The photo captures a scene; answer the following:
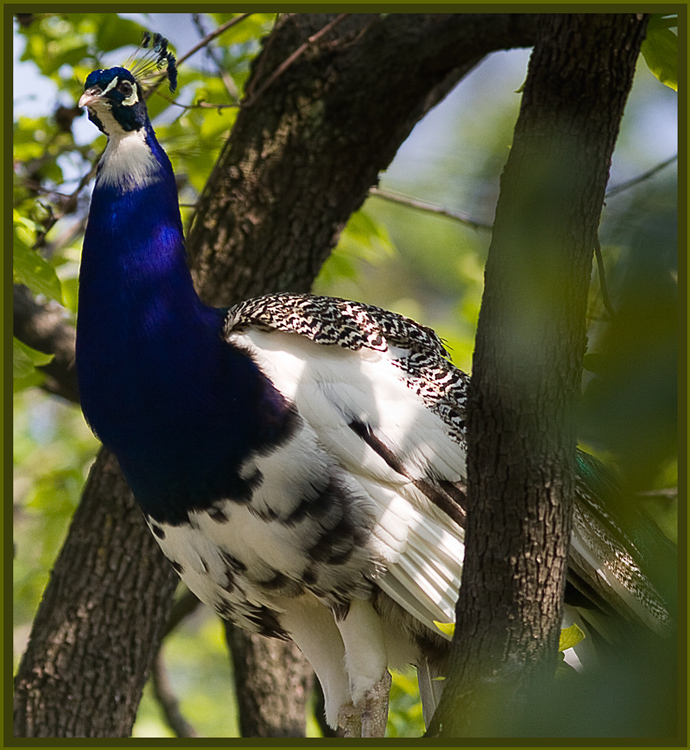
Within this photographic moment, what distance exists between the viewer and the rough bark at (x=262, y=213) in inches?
152

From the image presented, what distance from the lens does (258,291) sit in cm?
411

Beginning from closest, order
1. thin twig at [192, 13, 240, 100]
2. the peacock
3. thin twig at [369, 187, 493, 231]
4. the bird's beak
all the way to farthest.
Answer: the peacock
the bird's beak
thin twig at [192, 13, 240, 100]
thin twig at [369, 187, 493, 231]

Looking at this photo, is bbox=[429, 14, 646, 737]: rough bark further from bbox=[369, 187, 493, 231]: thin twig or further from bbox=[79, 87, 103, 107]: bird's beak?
bbox=[369, 187, 493, 231]: thin twig

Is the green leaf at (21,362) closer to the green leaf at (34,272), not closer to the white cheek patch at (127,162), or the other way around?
the green leaf at (34,272)

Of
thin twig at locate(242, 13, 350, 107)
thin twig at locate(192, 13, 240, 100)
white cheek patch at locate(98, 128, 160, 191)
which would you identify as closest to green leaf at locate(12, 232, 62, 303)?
white cheek patch at locate(98, 128, 160, 191)

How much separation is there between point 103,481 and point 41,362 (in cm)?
89

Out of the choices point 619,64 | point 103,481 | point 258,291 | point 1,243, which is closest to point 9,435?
point 1,243

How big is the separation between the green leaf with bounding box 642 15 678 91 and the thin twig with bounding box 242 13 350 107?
1793 millimetres

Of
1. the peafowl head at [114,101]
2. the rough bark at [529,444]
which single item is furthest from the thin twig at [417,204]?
the rough bark at [529,444]

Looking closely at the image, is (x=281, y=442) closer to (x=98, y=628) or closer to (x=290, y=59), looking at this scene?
(x=98, y=628)

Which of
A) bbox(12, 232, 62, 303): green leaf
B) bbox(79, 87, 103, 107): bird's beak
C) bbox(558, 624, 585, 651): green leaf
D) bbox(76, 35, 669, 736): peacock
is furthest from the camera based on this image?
bbox(12, 232, 62, 303): green leaf

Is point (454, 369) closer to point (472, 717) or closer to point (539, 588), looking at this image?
point (539, 588)

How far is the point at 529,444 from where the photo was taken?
1887 millimetres

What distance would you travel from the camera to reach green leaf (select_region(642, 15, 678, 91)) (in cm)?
222
